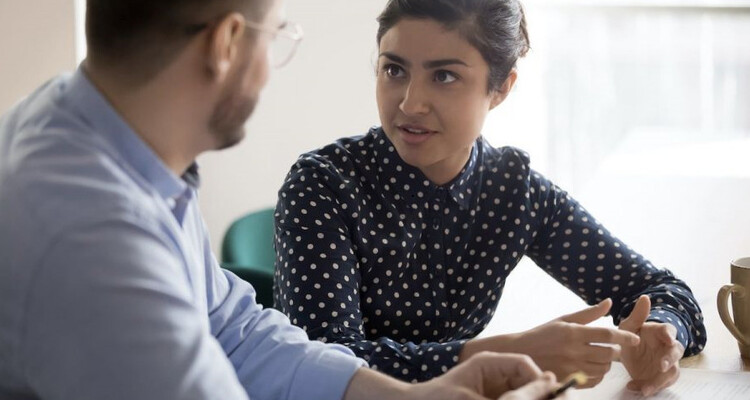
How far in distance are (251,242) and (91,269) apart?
85.4 inches

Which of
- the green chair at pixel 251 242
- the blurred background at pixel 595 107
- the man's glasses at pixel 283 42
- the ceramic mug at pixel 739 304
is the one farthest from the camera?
the blurred background at pixel 595 107

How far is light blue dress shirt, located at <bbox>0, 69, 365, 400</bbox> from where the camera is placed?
3.20ft

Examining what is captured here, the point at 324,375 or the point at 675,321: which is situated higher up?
the point at 324,375

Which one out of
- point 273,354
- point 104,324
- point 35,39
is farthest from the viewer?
point 35,39

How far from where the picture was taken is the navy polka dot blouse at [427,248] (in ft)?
5.97

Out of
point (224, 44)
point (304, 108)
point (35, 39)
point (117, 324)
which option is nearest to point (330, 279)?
point (224, 44)

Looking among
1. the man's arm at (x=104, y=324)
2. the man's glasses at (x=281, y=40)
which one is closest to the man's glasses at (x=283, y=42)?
the man's glasses at (x=281, y=40)

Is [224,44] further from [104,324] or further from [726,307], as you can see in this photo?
[726,307]

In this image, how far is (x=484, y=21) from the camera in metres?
1.96

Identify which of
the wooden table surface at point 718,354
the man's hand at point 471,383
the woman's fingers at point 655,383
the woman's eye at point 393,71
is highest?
the woman's eye at point 393,71

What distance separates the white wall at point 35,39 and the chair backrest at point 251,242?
0.71 metres

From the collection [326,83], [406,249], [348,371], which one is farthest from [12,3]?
[348,371]

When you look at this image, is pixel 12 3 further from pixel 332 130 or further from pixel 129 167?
pixel 129 167

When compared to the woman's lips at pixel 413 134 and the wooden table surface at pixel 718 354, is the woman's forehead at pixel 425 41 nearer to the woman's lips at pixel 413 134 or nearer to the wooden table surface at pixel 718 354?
the woman's lips at pixel 413 134
